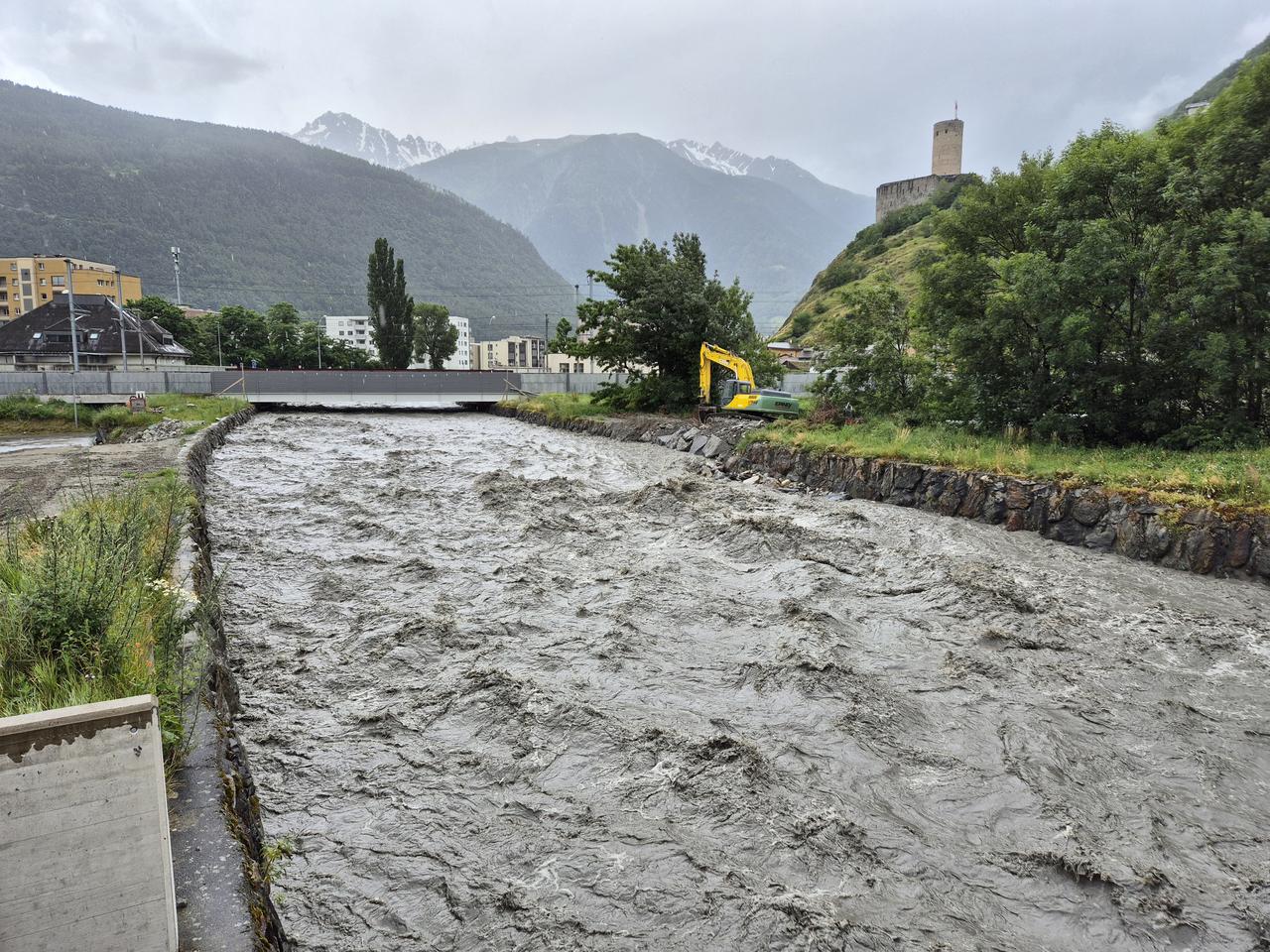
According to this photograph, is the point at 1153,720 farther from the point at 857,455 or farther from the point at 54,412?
the point at 54,412

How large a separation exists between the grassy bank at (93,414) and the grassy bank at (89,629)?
32434 millimetres

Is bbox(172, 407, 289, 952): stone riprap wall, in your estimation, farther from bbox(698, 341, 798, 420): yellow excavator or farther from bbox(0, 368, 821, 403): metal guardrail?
bbox(0, 368, 821, 403): metal guardrail

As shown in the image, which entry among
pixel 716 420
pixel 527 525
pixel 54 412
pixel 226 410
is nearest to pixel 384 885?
pixel 527 525

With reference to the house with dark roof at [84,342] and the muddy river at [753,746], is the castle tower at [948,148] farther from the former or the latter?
the muddy river at [753,746]

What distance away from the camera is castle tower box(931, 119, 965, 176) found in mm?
120750

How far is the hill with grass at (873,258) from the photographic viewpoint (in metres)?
93.5

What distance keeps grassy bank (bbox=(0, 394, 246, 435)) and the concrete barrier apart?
36249 millimetres

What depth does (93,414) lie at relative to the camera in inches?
1704

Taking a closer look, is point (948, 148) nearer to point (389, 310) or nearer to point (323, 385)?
point (389, 310)

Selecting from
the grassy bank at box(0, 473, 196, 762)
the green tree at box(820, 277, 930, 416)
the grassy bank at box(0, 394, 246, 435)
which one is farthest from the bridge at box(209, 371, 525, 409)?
the grassy bank at box(0, 473, 196, 762)

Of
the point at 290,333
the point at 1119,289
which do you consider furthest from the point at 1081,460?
the point at 290,333

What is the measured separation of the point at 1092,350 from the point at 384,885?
18036mm

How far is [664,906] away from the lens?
4.70 meters

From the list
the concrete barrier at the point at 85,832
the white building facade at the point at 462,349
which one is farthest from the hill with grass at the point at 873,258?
the white building facade at the point at 462,349
